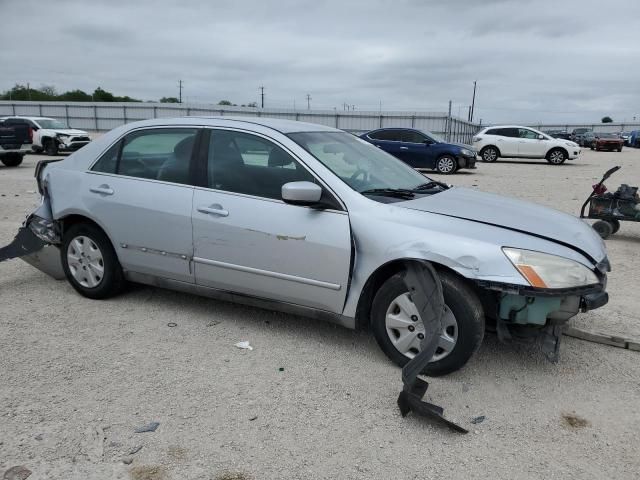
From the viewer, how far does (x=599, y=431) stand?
9.59 ft

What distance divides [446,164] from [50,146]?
15.3 meters

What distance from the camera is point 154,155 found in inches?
175

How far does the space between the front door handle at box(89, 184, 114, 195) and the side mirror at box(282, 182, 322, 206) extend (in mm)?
1766

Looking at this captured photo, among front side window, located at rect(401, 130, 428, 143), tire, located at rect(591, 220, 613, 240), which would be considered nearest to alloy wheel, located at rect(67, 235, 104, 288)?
tire, located at rect(591, 220, 613, 240)

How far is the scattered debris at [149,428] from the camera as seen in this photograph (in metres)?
2.87

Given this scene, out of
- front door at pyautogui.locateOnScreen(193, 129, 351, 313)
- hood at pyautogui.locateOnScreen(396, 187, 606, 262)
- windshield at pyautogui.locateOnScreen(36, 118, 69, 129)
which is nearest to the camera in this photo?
hood at pyautogui.locateOnScreen(396, 187, 606, 262)

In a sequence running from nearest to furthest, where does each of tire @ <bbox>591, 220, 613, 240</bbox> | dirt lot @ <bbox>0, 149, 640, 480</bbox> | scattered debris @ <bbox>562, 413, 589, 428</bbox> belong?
dirt lot @ <bbox>0, 149, 640, 480</bbox>
scattered debris @ <bbox>562, 413, 589, 428</bbox>
tire @ <bbox>591, 220, 613, 240</bbox>

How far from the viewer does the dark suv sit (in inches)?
698

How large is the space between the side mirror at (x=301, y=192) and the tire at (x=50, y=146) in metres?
20.6

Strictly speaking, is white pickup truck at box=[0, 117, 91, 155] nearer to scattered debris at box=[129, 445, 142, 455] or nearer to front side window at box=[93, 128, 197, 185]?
front side window at box=[93, 128, 197, 185]

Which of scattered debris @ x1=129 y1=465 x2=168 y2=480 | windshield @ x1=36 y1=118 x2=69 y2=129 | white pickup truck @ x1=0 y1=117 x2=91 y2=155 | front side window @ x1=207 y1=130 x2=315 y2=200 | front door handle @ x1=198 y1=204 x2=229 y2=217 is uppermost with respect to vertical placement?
windshield @ x1=36 y1=118 x2=69 y2=129

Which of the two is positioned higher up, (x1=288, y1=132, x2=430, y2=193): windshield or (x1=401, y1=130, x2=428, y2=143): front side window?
(x1=401, y1=130, x2=428, y2=143): front side window

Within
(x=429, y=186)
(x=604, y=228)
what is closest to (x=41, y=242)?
(x=429, y=186)

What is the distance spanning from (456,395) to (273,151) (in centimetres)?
209
